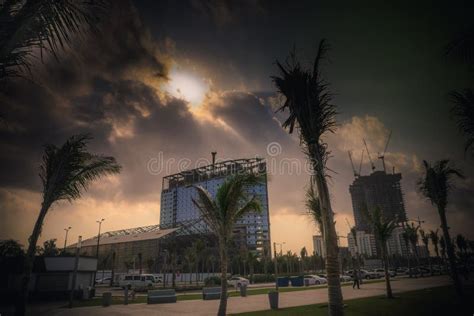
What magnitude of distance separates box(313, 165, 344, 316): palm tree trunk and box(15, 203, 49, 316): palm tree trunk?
1052 cm

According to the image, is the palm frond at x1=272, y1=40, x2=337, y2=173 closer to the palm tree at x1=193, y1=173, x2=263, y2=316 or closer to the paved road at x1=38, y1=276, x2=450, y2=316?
the palm tree at x1=193, y1=173, x2=263, y2=316

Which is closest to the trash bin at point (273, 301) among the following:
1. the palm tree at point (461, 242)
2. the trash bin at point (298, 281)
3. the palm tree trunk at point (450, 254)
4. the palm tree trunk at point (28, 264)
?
the palm tree trunk at point (450, 254)

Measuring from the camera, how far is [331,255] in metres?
6.81

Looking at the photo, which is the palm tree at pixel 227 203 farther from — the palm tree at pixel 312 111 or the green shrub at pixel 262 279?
the green shrub at pixel 262 279

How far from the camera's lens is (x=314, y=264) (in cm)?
12212

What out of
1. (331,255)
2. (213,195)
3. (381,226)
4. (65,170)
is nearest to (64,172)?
(65,170)

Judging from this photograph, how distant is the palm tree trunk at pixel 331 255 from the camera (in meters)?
6.50

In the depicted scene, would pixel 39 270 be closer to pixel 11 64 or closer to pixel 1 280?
pixel 1 280

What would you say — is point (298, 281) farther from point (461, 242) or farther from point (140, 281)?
point (461, 242)

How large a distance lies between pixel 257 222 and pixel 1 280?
418 ft

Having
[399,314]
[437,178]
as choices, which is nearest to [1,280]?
[399,314]

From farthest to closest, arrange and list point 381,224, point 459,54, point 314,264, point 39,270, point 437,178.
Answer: point 314,264 → point 39,270 → point 381,224 → point 437,178 → point 459,54

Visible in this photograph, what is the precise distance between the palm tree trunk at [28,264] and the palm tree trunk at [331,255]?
34.5 ft

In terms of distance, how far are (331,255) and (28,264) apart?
1108 cm
